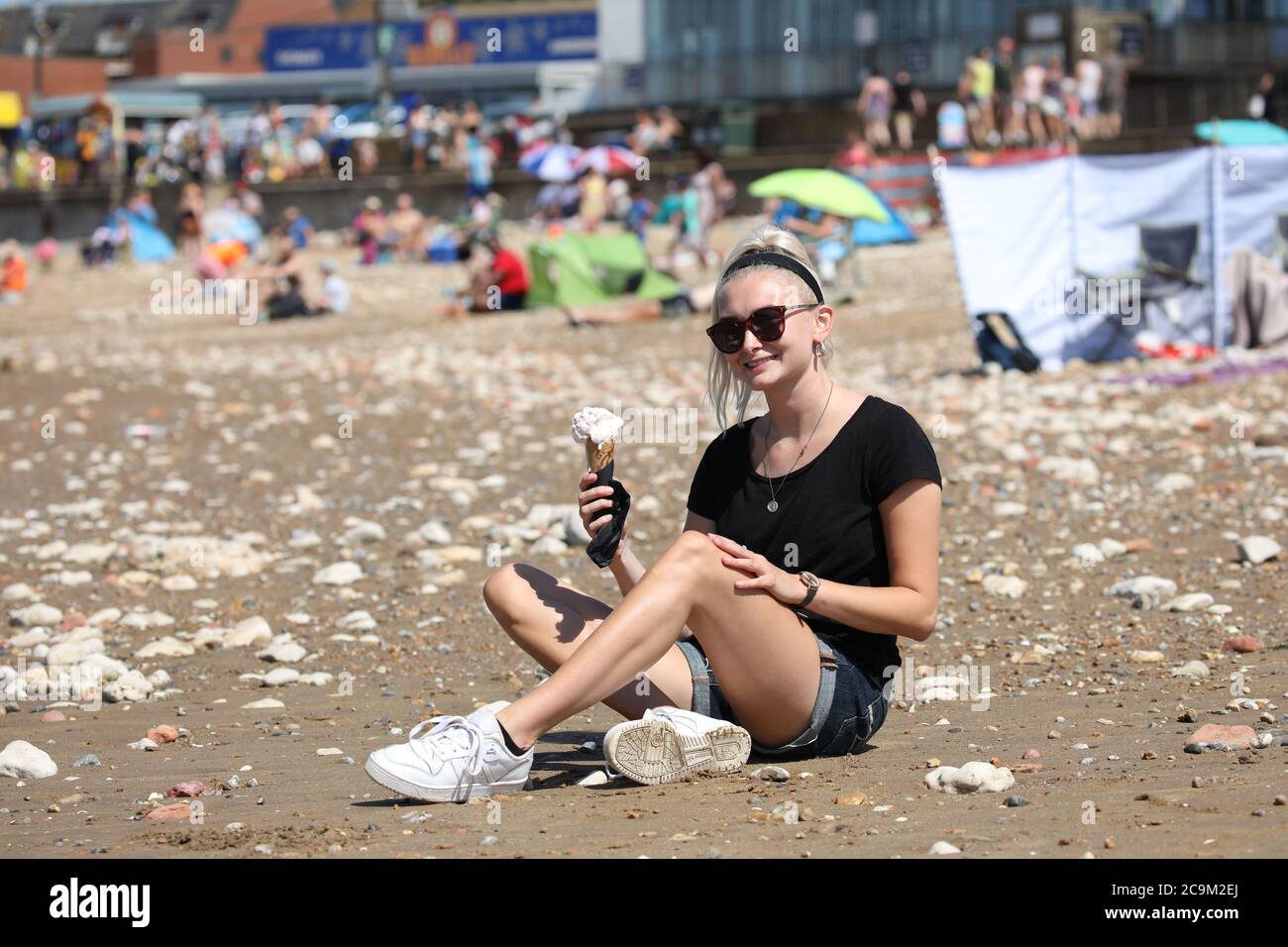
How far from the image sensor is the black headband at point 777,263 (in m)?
4.50

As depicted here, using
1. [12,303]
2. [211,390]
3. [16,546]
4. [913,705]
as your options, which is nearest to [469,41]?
[12,303]

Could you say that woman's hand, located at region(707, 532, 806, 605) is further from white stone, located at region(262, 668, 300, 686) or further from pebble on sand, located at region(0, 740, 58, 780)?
white stone, located at region(262, 668, 300, 686)

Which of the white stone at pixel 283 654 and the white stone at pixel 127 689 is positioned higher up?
the white stone at pixel 127 689

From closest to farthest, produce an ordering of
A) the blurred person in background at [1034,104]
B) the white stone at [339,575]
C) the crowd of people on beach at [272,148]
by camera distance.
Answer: the white stone at [339,575] < the blurred person in background at [1034,104] < the crowd of people on beach at [272,148]

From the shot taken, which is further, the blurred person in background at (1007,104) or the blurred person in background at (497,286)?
the blurred person in background at (1007,104)

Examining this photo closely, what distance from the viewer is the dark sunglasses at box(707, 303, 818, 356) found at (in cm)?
441

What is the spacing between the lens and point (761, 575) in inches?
166

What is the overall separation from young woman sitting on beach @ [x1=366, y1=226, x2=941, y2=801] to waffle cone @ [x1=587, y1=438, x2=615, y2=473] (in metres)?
0.09

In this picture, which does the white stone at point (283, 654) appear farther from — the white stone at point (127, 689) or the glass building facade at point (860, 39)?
the glass building facade at point (860, 39)

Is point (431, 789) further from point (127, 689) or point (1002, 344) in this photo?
point (1002, 344)

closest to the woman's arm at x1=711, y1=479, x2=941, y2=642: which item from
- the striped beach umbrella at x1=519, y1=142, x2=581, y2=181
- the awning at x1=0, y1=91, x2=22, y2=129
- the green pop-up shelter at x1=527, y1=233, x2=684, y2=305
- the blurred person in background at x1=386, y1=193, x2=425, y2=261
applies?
the green pop-up shelter at x1=527, y1=233, x2=684, y2=305

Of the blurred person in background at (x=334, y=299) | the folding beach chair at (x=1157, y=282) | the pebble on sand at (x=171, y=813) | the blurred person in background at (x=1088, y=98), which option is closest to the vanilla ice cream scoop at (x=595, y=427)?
the pebble on sand at (x=171, y=813)

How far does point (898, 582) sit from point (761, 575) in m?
0.37
